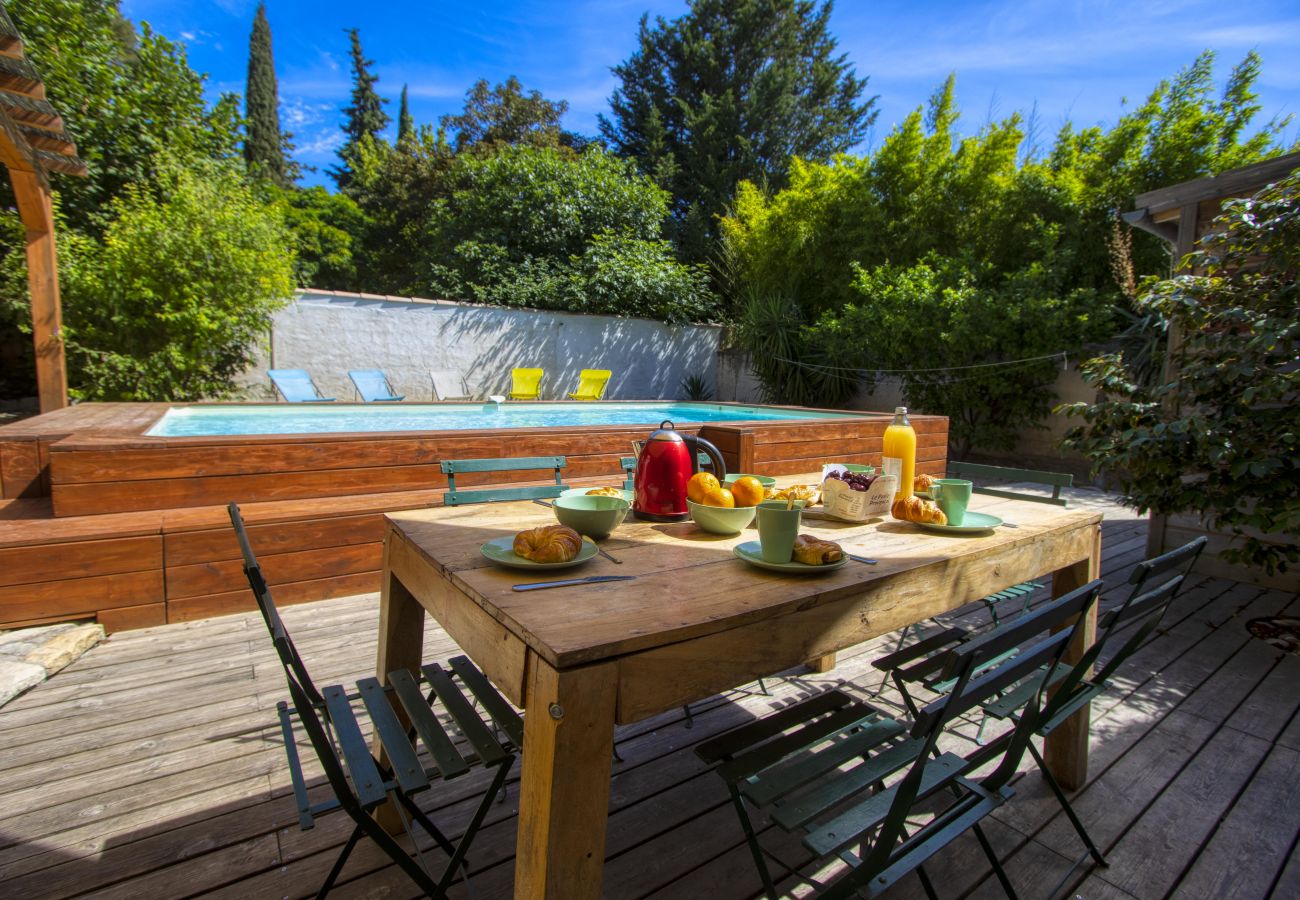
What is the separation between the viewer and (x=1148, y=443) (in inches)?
107

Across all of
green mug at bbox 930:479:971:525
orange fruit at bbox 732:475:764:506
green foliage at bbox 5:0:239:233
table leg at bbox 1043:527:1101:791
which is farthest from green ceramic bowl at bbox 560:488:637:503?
green foliage at bbox 5:0:239:233

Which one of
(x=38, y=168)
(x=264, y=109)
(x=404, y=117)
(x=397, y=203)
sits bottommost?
(x=38, y=168)

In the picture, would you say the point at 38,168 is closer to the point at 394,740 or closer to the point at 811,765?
A: the point at 394,740

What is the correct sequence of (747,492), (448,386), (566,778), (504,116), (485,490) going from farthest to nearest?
(504,116) < (448,386) < (485,490) < (747,492) < (566,778)

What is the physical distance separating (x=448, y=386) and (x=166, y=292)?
3373 mm

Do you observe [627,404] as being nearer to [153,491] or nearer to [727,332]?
[727,332]

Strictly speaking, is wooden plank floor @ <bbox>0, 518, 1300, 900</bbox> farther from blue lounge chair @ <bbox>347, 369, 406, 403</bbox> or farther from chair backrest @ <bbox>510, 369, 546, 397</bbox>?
chair backrest @ <bbox>510, 369, 546, 397</bbox>

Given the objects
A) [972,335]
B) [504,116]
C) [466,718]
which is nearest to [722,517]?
[466,718]

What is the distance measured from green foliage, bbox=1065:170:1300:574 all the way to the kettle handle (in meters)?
2.22

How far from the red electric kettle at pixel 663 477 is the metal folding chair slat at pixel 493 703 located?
52 centimetres

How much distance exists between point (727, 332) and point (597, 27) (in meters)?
10.3

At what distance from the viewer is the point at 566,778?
2.62ft

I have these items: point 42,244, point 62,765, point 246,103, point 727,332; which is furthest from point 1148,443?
point 246,103

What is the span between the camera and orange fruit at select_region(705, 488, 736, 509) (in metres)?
1.35
